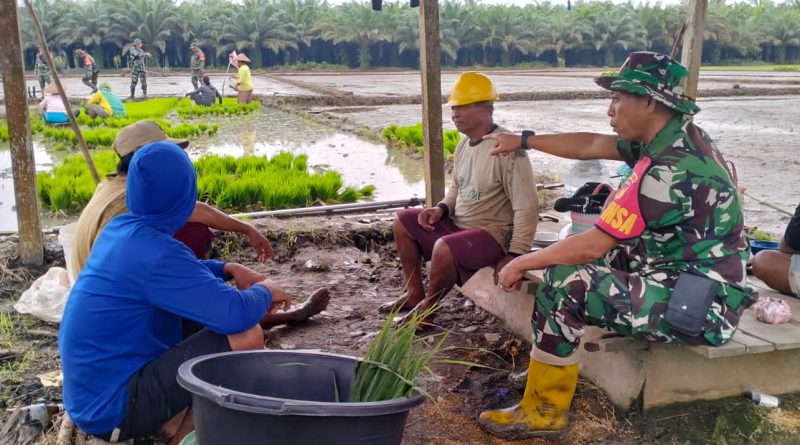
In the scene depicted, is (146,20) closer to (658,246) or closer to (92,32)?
(92,32)

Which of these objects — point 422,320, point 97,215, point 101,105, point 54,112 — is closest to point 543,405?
point 422,320

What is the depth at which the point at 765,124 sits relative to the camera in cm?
1408

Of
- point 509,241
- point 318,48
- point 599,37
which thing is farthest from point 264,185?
point 599,37

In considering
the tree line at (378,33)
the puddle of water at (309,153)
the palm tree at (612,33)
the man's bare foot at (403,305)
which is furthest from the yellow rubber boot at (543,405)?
the palm tree at (612,33)

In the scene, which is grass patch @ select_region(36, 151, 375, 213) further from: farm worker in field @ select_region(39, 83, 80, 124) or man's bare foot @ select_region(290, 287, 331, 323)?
farm worker in field @ select_region(39, 83, 80, 124)

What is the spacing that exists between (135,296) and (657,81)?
75.1 inches

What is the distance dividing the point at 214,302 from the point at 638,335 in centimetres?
154

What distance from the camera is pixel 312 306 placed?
388 centimetres

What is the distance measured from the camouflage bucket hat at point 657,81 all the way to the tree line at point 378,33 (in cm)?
4067

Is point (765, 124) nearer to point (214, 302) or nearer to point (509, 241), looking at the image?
point (509, 241)

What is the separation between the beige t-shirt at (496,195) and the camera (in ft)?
11.2

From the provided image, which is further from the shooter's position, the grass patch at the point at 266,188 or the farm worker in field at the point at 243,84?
the farm worker in field at the point at 243,84

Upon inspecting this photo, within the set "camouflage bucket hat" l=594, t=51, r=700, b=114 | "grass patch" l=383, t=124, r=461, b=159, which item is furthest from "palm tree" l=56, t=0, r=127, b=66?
"camouflage bucket hat" l=594, t=51, r=700, b=114

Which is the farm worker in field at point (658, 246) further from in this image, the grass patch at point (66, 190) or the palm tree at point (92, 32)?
the palm tree at point (92, 32)
